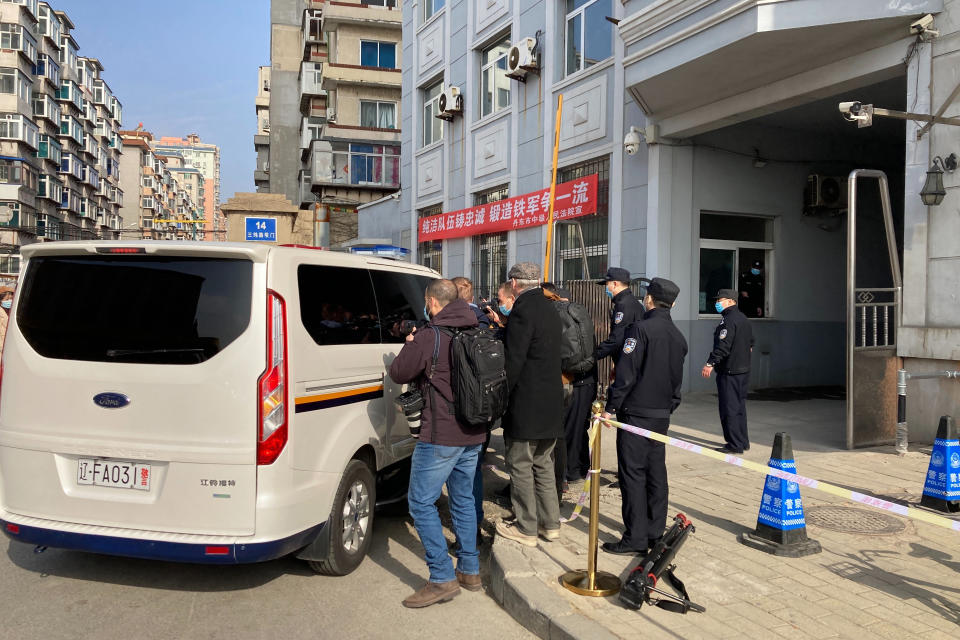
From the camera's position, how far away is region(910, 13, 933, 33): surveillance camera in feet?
24.9

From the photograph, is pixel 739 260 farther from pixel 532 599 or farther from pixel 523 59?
pixel 532 599

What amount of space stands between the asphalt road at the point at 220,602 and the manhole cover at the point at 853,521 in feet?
8.90

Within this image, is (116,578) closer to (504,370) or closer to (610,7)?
(504,370)

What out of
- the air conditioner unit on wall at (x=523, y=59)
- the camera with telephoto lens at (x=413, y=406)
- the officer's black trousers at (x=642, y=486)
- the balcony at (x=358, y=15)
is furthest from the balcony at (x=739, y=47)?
the balcony at (x=358, y=15)

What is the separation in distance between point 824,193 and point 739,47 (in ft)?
17.1

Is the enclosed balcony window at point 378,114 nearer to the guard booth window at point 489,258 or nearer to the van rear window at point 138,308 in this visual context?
the guard booth window at point 489,258

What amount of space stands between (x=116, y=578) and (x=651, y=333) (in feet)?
12.1

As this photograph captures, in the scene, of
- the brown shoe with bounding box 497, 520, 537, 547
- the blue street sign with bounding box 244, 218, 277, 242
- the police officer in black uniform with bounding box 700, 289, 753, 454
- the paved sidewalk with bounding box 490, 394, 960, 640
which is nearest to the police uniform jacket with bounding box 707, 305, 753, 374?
the police officer in black uniform with bounding box 700, 289, 753, 454

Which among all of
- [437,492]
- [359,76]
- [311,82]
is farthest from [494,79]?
[311,82]

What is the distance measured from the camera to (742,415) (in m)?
7.89

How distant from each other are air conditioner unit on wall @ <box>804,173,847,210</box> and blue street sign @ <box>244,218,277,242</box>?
14170 millimetres

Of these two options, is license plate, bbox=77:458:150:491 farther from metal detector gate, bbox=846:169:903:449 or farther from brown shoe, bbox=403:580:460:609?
metal detector gate, bbox=846:169:903:449

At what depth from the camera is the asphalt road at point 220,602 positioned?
376 cm

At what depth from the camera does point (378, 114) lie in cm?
3862
